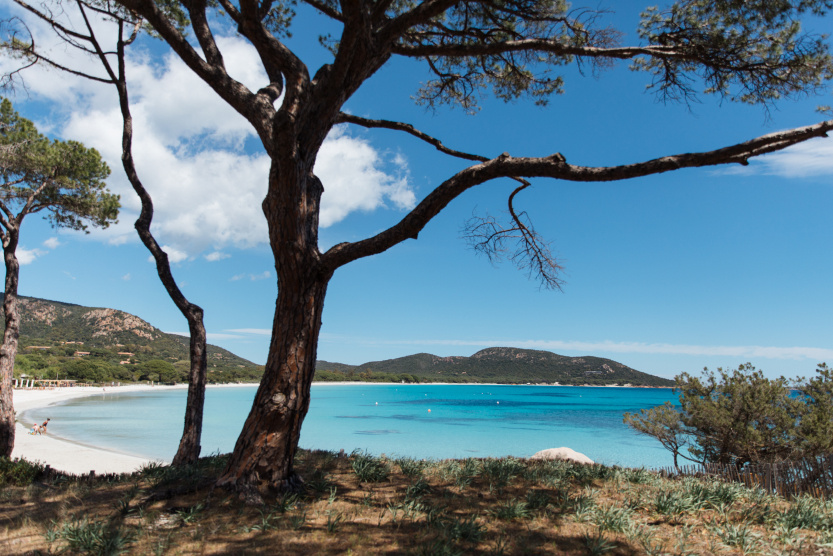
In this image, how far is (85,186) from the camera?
11.5 meters

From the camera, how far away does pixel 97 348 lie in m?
78.4

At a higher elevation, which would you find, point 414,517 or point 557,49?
point 557,49

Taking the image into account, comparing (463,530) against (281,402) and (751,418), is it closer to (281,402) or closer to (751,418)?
(281,402)

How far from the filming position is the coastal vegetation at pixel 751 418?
11141 millimetres

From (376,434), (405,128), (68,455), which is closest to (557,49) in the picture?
(405,128)

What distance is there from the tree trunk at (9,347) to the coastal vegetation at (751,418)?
1642 centimetres

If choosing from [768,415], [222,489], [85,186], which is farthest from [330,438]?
[222,489]

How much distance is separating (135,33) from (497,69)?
6.91 meters

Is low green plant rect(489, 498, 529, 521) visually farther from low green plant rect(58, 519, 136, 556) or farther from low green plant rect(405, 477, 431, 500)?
low green plant rect(58, 519, 136, 556)

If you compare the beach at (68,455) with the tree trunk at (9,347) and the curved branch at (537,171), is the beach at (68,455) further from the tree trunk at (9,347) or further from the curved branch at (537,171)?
the curved branch at (537,171)

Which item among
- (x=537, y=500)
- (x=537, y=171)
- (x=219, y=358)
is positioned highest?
(x=537, y=171)

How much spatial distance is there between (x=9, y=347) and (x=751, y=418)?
58.9 ft

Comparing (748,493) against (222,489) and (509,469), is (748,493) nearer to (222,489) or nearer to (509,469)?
(509,469)

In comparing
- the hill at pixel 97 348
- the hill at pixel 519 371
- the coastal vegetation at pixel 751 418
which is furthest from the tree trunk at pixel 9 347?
the hill at pixel 519 371
